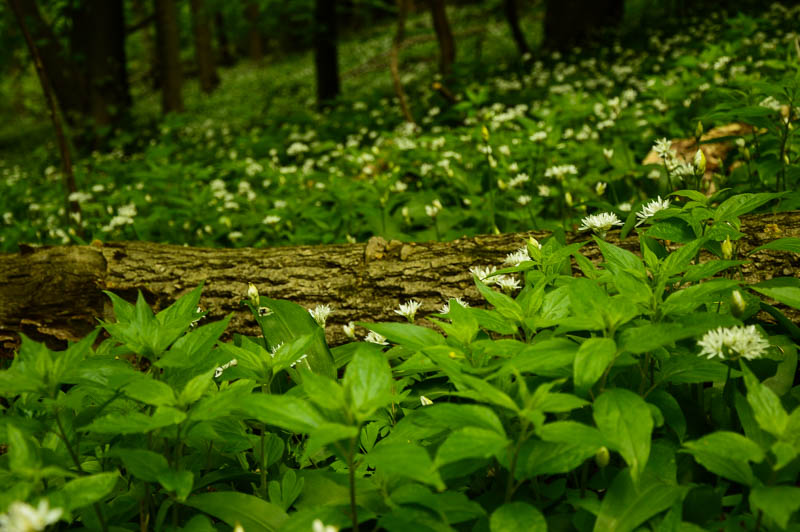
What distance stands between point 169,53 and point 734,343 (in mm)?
10498

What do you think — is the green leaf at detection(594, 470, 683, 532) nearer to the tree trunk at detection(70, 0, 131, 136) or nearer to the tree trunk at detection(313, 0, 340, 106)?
the tree trunk at detection(313, 0, 340, 106)

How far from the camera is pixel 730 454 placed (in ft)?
3.47

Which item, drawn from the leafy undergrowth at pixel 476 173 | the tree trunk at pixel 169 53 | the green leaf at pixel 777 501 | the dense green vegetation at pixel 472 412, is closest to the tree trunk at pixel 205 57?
the tree trunk at pixel 169 53

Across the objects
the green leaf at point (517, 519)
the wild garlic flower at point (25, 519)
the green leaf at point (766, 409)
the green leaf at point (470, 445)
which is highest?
the wild garlic flower at point (25, 519)

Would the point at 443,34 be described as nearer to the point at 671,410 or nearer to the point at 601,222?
the point at 601,222

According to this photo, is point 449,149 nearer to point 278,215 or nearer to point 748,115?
point 278,215

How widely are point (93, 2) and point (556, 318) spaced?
11.0m

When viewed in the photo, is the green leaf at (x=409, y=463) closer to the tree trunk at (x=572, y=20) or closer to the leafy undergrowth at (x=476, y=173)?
the leafy undergrowth at (x=476, y=173)

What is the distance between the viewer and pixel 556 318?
1322 millimetres

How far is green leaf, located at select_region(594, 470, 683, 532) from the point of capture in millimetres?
1100

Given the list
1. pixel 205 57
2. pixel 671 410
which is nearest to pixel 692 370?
pixel 671 410

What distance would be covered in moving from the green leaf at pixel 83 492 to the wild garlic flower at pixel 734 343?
1.23 meters

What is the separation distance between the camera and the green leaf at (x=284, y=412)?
104 cm

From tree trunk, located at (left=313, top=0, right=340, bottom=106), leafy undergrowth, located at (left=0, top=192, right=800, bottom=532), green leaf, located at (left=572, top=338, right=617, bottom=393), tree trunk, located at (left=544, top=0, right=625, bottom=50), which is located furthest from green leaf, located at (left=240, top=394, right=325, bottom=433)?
tree trunk, located at (left=544, top=0, right=625, bottom=50)
